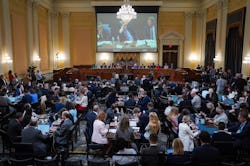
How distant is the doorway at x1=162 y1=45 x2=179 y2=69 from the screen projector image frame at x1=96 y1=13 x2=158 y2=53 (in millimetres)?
1112

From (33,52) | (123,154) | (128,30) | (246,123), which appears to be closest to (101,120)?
(123,154)

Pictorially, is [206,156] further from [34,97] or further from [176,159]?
[34,97]

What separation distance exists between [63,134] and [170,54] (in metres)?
18.9

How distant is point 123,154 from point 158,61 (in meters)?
19.9

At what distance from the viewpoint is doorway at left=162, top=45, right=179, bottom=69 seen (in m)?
23.9

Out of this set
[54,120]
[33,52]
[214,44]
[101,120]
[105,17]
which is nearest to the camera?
[101,120]

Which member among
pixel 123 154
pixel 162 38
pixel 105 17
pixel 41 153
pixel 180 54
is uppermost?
pixel 105 17

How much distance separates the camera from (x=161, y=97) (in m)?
10.9

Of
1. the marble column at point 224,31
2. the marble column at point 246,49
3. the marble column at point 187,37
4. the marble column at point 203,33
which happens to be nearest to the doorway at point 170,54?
the marble column at point 187,37

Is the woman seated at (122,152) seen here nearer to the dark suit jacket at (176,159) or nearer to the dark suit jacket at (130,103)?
the dark suit jacket at (176,159)

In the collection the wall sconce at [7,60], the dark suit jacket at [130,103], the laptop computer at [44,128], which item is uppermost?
the wall sconce at [7,60]

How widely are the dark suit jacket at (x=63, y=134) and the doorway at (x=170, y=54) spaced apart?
731 inches

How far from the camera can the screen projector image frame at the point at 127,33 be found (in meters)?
23.0

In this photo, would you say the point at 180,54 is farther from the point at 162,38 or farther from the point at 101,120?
the point at 101,120
